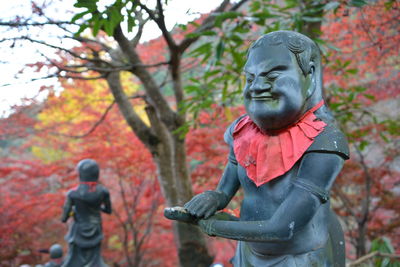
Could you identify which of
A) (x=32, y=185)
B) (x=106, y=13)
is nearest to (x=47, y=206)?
(x=32, y=185)

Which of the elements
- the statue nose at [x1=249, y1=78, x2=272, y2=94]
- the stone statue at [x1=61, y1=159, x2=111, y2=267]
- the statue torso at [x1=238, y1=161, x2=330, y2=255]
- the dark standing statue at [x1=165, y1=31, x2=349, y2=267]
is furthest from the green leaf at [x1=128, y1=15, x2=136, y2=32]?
the stone statue at [x1=61, y1=159, x2=111, y2=267]

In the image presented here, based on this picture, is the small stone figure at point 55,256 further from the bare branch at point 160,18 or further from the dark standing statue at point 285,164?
the dark standing statue at point 285,164

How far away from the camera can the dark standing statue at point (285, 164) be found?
1.41m

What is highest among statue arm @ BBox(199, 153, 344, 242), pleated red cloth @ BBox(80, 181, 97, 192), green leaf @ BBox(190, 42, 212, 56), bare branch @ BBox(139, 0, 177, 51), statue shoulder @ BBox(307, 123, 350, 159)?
bare branch @ BBox(139, 0, 177, 51)

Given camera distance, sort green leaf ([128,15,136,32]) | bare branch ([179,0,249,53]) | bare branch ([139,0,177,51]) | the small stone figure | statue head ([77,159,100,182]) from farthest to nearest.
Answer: the small stone figure, statue head ([77,159,100,182]), bare branch ([179,0,249,53]), bare branch ([139,0,177,51]), green leaf ([128,15,136,32])

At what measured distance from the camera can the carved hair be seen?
1.52m

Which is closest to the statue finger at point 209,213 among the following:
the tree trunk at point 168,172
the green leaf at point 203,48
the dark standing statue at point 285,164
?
the dark standing statue at point 285,164

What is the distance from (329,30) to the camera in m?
6.50

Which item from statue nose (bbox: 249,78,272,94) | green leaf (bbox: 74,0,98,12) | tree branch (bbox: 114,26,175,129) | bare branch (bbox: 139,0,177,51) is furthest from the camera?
tree branch (bbox: 114,26,175,129)

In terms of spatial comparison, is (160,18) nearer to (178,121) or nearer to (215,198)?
(178,121)

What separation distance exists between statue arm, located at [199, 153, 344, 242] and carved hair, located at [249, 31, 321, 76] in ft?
1.23

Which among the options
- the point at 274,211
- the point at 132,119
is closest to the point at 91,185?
the point at 132,119

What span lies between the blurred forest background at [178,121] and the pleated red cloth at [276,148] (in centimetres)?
178

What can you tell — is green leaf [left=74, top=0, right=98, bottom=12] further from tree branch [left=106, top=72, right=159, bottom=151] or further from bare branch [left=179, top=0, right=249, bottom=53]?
tree branch [left=106, top=72, right=159, bottom=151]
